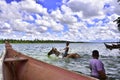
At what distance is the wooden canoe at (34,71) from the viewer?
5.68m

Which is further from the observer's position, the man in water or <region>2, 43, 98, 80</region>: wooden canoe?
the man in water

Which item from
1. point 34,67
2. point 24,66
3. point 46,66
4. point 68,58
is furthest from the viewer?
point 68,58

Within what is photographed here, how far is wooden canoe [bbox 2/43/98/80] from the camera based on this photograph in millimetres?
5683

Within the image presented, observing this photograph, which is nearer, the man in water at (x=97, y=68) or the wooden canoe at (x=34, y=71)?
the wooden canoe at (x=34, y=71)

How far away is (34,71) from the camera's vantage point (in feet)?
23.3

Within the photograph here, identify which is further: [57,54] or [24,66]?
[57,54]

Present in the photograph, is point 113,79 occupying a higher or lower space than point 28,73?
lower

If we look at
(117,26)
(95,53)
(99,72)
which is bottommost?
(99,72)

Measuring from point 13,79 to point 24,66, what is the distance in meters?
0.58

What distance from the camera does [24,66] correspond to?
26.0ft

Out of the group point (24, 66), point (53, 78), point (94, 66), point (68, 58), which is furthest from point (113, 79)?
point (68, 58)

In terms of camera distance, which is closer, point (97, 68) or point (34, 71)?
point (34, 71)

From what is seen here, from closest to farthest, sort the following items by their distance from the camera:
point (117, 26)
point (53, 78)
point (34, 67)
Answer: point (53, 78) < point (34, 67) < point (117, 26)

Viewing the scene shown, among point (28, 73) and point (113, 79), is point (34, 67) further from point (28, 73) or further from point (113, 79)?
point (113, 79)
